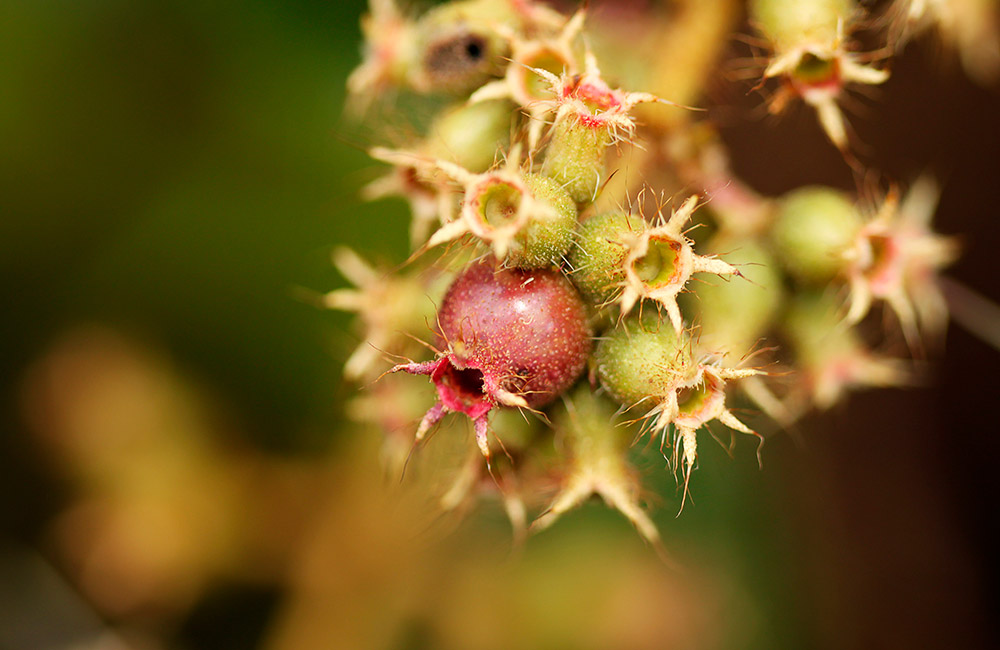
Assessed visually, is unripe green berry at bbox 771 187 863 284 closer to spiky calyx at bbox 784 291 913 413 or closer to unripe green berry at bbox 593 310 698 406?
spiky calyx at bbox 784 291 913 413

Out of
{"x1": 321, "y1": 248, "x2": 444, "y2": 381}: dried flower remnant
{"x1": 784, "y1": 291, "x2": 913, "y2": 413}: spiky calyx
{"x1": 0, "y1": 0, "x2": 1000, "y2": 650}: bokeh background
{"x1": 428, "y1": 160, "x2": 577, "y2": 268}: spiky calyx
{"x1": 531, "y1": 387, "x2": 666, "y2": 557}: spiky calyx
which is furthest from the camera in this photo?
{"x1": 0, "y1": 0, "x2": 1000, "y2": 650}: bokeh background

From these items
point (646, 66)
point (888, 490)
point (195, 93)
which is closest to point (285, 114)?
point (195, 93)

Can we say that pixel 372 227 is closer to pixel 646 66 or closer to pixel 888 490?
pixel 646 66

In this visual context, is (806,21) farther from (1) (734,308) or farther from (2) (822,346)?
(2) (822,346)

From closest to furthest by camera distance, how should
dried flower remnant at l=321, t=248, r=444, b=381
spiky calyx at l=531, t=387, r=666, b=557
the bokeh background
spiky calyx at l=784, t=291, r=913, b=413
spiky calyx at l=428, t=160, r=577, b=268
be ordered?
spiky calyx at l=428, t=160, r=577, b=268 < spiky calyx at l=531, t=387, r=666, b=557 < dried flower remnant at l=321, t=248, r=444, b=381 < spiky calyx at l=784, t=291, r=913, b=413 < the bokeh background

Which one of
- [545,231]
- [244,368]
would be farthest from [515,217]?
[244,368]

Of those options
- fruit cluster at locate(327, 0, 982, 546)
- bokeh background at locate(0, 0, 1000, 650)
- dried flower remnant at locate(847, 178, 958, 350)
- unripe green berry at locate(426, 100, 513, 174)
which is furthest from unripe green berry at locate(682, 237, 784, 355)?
bokeh background at locate(0, 0, 1000, 650)
